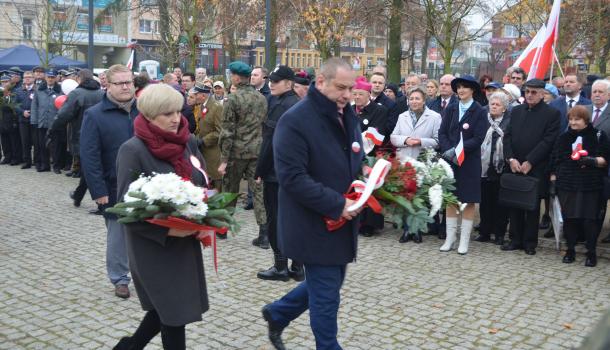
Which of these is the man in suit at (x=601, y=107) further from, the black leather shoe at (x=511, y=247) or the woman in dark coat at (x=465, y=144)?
the woman in dark coat at (x=465, y=144)

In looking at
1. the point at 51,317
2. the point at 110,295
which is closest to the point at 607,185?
the point at 110,295

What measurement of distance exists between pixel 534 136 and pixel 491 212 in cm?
135

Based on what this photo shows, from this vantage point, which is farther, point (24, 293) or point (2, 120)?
point (2, 120)

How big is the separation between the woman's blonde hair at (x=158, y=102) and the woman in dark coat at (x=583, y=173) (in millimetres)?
5389

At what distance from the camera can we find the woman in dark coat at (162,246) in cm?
420

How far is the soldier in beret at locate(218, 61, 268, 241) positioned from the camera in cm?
861

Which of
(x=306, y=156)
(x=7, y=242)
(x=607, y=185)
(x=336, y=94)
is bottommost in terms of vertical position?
(x=7, y=242)

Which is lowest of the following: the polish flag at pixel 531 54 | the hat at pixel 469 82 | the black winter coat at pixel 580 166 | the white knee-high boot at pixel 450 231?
the white knee-high boot at pixel 450 231

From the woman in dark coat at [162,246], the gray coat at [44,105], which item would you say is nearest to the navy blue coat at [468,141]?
the woman in dark coat at [162,246]

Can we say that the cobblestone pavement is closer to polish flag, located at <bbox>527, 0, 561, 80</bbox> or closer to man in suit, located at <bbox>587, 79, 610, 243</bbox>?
man in suit, located at <bbox>587, 79, 610, 243</bbox>

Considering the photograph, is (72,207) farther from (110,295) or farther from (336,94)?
(336,94)

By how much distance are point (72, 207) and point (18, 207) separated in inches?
33.4

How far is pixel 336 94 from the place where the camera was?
4504 mm

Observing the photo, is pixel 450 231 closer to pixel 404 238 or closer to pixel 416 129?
pixel 404 238
